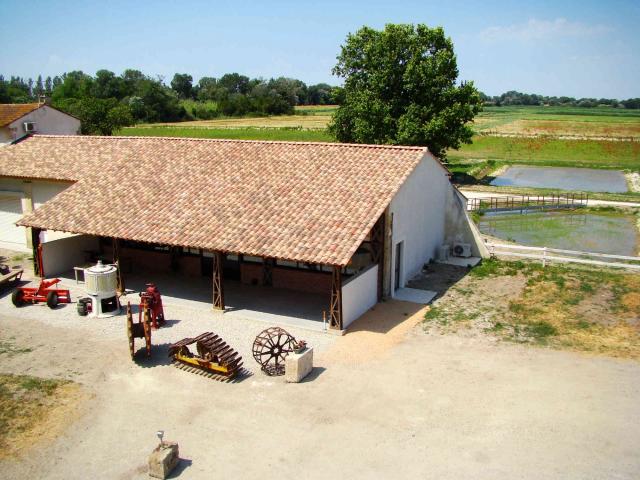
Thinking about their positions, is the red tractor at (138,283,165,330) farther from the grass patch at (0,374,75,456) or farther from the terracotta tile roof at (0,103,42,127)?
the terracotta tile roof at (0,103,42,127)

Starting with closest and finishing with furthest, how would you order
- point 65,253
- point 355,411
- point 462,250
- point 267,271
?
point 355,411 → point 267,271 → point 65,253 → point 462,250

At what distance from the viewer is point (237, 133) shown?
75.7 meters

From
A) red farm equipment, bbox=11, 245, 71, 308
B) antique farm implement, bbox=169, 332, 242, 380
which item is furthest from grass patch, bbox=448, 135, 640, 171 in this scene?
antique farm implement, bbox=169, 332, 242, 380

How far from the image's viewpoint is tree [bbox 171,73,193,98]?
15025 cm

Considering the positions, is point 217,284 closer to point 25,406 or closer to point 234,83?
point 25,406

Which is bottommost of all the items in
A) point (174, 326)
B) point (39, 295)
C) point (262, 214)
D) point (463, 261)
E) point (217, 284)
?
point (174, 326)

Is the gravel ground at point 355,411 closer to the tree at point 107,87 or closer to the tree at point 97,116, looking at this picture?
the tree at point 97,116

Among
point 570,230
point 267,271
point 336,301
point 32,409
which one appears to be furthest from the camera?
point 570,230

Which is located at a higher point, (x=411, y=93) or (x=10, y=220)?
(x=411, y=93)

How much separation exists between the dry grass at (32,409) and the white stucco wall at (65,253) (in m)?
8.59

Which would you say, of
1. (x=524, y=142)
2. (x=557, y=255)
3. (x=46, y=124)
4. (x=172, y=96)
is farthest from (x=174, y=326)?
(x=172, y=96)

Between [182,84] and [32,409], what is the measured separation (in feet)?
482

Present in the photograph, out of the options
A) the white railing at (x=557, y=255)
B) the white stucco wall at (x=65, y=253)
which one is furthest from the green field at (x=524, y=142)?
the white stucco wall at (x=65, y=253)

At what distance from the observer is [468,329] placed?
57.1ft
